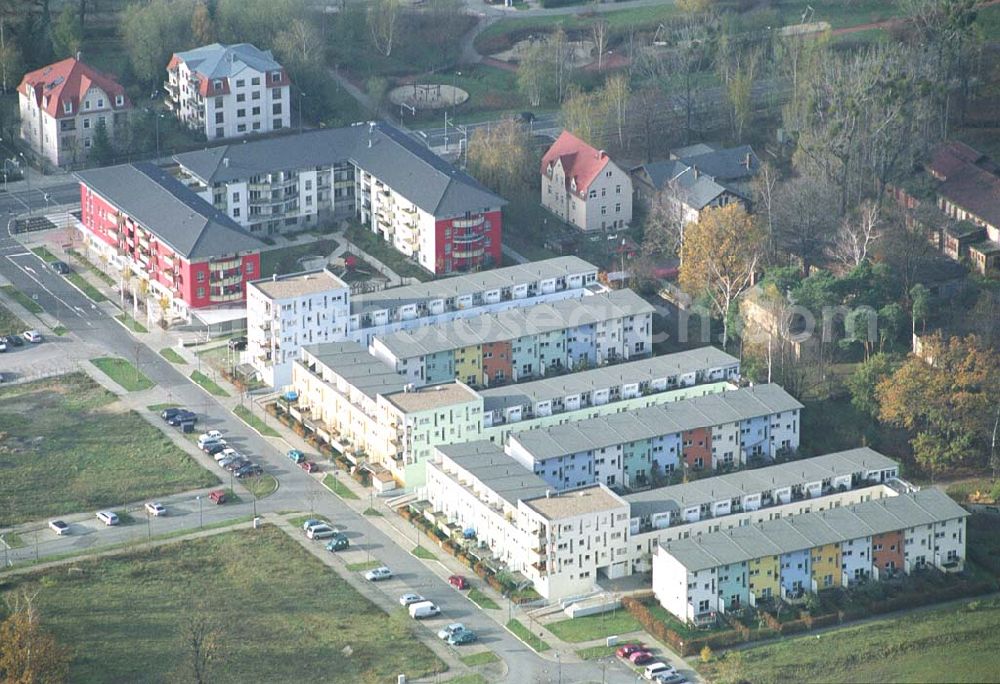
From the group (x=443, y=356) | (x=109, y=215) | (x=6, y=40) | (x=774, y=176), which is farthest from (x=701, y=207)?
(x=6, y=40)

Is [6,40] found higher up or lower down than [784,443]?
higher up

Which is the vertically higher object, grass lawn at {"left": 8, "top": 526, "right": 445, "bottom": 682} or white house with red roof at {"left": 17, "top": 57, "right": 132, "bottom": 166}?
white house with red roof at {"left": 17, "top": 57, "right": 132, "bottom": 166}

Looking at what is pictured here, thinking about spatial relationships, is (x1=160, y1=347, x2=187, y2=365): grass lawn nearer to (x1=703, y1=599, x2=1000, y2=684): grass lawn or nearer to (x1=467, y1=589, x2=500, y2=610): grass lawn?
(x1=467, y1=589, x2=500, y2=610): grass lawn

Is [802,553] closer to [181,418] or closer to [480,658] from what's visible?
[480,658]

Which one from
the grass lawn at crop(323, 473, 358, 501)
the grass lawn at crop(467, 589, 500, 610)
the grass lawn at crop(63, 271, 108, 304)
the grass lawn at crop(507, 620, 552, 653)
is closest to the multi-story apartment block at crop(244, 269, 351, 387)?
the grass lawn at crop(323, 473, 358, 501)

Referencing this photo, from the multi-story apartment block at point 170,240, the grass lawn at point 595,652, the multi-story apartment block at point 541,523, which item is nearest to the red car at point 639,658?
the grass lawn at point 595,652

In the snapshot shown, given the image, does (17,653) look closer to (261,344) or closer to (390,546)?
(390,546)
